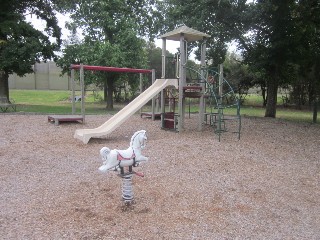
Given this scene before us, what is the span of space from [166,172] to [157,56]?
909 inches

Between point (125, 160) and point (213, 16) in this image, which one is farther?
point (213, 16)

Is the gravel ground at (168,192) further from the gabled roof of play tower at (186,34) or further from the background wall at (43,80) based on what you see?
the background wall at (43,80)

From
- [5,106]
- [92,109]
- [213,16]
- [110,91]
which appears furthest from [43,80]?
[213,16]

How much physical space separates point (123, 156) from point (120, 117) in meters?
4.69

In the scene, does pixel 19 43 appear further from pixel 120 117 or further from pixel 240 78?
pixel 240 78

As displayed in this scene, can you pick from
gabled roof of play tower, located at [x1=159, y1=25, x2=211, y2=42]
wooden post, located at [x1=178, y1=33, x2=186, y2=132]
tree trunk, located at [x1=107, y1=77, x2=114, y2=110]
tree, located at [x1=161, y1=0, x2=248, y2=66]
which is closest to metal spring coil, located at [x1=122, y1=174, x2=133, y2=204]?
wooden post, located at [x1=178, y1=33, x2=186, y2=132]

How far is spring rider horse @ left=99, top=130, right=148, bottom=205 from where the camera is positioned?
3.96m

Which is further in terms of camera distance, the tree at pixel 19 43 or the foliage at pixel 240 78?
the foliage at pixel 240 78

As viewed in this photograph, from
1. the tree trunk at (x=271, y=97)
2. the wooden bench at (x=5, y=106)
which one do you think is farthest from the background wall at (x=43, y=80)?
the tree trunk at (x=271, y=97)

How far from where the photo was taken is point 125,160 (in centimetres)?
405

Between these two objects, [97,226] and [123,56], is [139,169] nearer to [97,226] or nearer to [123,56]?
[97,226]

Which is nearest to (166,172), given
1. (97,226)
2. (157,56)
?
(97,226)

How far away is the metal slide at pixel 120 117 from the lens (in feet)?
26.4

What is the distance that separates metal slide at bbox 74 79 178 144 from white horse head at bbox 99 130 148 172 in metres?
3.99
